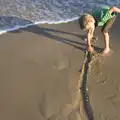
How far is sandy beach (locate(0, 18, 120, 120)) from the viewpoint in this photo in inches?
194

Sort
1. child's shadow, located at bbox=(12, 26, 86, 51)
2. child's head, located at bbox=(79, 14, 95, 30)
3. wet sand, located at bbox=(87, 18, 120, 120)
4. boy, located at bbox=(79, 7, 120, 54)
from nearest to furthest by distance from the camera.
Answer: wet sand, located at bbox=(87, 18, 120, 120), child's head, located at bbox=(79, 14, 95, 30), boy, located at bbox=(79, 7, 120, 54), child's shadow, located at bbox=(12, 26, 86, 51)

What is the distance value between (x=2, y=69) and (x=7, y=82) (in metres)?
0.36

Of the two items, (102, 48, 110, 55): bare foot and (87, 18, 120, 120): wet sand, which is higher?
(102, 48, 110, 55): bare foot

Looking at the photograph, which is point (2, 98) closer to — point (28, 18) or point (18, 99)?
point (18, 99)

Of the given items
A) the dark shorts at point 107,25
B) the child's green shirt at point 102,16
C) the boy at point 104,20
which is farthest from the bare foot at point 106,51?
the child's green shirt at point 102,16

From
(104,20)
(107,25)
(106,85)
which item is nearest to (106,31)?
(107,25)

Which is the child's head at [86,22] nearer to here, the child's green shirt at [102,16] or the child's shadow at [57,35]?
the child's green shirt at [102,16]

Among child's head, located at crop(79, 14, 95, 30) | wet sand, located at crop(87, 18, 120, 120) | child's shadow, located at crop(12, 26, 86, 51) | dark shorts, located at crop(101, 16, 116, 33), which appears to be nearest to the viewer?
wet sand, located at crop(87, 18, 120, 120)

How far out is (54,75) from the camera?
220 inches

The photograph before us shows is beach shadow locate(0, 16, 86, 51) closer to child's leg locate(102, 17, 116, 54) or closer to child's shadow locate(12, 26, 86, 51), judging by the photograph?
child's shadow locate(12, 26, 86, 51)

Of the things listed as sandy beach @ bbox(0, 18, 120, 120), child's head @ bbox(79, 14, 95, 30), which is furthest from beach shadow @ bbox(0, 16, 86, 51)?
child's head @ bbox(79, 14, 95, 30)

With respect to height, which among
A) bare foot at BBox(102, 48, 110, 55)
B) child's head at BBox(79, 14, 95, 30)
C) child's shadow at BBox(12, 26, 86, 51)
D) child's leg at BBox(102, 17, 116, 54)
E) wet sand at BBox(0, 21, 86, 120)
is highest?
child's head at BBox(79, 14, 95, 30)

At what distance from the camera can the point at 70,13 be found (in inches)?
299

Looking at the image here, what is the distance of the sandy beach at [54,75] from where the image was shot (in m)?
4.92
